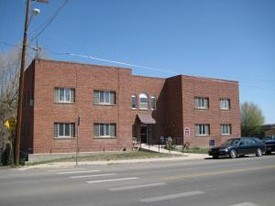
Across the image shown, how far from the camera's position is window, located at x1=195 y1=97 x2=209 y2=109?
139 ft

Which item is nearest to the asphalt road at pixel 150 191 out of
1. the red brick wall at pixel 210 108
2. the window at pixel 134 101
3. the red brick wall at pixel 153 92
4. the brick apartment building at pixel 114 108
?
the brick apartment building at pixel 114 108

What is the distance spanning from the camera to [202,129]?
4262cm

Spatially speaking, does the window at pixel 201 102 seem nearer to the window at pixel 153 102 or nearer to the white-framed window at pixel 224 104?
the white-framed window at pixel 224 104

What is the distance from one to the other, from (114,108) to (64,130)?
5029 millimetres

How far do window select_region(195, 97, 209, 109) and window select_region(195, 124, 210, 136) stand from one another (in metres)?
1.96

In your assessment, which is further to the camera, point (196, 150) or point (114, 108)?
point (196, 150)

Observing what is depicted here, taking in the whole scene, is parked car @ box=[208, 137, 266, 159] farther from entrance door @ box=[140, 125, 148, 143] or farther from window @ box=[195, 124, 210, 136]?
entrance door @ box=[140, 125, 148, 143]

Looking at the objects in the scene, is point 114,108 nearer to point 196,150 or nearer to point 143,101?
point 143,101

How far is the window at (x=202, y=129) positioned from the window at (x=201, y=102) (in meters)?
1.96

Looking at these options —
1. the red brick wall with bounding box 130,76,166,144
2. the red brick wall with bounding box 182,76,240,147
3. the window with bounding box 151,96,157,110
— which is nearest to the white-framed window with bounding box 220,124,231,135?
the red brick wall with bounding box 182,76,240,147

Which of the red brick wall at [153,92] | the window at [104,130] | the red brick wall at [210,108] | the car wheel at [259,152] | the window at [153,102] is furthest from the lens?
the window at [153,102]

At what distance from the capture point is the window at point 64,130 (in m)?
32.8

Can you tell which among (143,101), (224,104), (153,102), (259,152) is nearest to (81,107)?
(143,101)

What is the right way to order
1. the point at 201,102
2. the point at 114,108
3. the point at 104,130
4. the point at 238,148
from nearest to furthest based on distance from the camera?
the point at 238,148 → the point at 104,130 → the point at 114,108 → the point at 201,102
